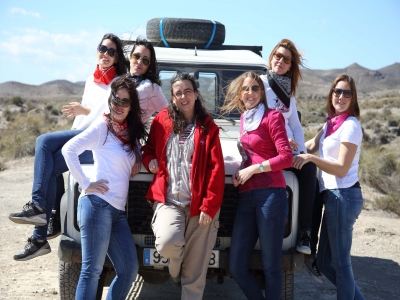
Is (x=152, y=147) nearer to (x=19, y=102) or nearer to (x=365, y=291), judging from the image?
(x=365, y=291)

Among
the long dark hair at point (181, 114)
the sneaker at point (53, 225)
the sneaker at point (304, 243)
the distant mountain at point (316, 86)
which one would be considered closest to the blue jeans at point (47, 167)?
the sneaker at point (53, 225)

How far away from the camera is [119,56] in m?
4.67

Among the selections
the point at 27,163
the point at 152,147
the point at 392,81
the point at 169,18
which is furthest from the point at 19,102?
the point at 392,81

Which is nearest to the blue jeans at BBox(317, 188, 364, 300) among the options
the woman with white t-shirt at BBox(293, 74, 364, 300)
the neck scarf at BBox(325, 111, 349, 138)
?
the woman with white t-shirt at BBox(293, 74, 364, 300)

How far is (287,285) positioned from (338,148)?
1.20m

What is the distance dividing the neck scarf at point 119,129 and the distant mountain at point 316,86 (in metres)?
71.0

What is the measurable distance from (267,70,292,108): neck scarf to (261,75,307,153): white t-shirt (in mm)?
29

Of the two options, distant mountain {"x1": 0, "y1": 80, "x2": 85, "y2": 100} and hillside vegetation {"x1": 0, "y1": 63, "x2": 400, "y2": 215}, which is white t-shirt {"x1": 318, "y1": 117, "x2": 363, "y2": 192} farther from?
distant mountain {"x1": 0, "y1": 80, "x2": 85, "y2": 100}

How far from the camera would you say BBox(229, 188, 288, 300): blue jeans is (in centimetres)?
404

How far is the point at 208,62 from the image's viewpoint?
5750mm

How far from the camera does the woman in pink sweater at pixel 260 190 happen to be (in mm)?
4023

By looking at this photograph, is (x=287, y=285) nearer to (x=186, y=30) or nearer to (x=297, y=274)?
(x=297, y=274)

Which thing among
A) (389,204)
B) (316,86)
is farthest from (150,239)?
(316,86)

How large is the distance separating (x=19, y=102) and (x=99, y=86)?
35.3 metres
